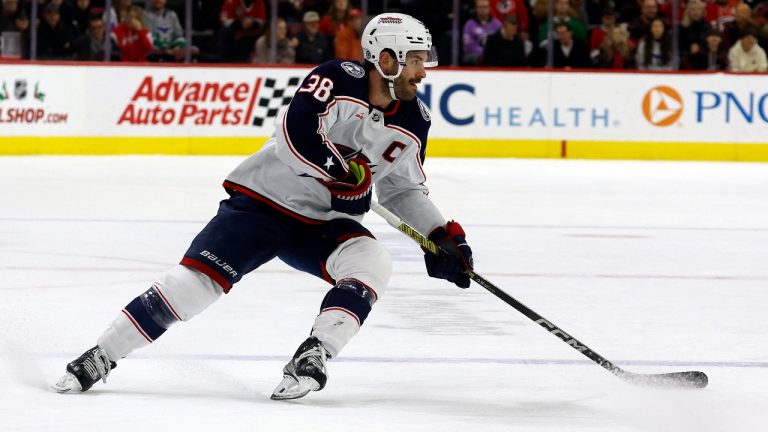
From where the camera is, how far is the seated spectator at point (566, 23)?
11836mm

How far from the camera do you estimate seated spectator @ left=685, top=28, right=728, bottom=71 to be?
11883 mm

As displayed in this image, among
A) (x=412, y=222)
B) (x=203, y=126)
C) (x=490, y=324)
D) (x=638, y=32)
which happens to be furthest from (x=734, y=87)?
(x=412, y=222)

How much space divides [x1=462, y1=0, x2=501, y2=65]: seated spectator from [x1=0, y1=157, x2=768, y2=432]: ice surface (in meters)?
3.58

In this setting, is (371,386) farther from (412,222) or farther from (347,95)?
(347,95)

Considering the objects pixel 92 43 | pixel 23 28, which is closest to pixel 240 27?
pixel 92 43

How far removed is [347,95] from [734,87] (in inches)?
347

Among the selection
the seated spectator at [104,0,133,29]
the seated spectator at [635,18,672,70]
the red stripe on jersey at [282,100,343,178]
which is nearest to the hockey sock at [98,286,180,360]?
the red stripe on jersey at [282,100,343,178]

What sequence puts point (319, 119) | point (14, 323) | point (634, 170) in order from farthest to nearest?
1. point (634, 170)
2. point (14, 323)
3. point (319, 119)

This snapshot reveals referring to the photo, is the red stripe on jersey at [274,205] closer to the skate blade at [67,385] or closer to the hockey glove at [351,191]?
the hockey glove at [351,191]

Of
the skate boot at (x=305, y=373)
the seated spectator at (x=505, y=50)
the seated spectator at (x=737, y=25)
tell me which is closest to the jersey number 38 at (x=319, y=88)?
the skate boot at (x=305, y=373)

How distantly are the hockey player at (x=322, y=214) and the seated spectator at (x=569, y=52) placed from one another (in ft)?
27.4

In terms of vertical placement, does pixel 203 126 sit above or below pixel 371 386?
below

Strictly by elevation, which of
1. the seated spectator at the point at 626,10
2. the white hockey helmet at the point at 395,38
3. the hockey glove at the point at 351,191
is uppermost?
the white hockey helmet at the point at 395,38

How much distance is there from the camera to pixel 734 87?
11.6m
